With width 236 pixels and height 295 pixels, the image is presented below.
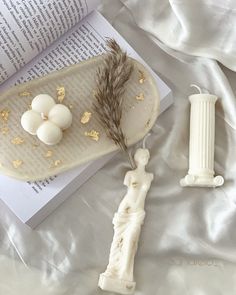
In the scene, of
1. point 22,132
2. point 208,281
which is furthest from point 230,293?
point 22,132

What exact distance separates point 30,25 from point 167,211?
33cm

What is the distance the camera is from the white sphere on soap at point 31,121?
0.74 m

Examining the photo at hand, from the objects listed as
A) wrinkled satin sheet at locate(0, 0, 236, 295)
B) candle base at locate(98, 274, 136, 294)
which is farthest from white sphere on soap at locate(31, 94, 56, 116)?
candle base at locate(98, 274, 136, 294)

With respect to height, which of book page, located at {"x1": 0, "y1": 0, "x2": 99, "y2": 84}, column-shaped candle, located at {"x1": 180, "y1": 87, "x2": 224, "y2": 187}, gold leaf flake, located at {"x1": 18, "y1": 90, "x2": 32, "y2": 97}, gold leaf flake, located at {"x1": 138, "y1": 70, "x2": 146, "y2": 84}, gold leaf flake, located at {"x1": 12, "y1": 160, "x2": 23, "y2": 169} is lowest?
column-shaped candle, located at {"x1": 180, "y1": 87, "x2": 224, "y2": 187}

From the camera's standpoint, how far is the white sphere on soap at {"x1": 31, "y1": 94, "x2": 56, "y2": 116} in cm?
75

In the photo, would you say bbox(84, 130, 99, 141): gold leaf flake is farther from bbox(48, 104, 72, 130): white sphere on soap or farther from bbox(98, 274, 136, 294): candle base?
bbox(98, 274, 136, 294): candle base

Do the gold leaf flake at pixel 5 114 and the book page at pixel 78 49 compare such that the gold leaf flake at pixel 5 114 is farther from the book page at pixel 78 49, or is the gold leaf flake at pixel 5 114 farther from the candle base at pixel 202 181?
the candle base at pixel 202 181

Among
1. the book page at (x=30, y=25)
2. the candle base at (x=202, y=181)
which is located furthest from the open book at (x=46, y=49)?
the candle base at (x=202, y=181)

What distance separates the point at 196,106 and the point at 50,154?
0.23 m

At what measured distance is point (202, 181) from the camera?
772 mm

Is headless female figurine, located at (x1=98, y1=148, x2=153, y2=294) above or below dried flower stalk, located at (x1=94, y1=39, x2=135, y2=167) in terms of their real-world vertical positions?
below

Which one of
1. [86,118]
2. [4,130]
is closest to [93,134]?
[86,118]

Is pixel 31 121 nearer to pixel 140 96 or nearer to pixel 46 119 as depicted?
pixel 46 119

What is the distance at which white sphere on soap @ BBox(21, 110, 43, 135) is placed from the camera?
740 millimetres
